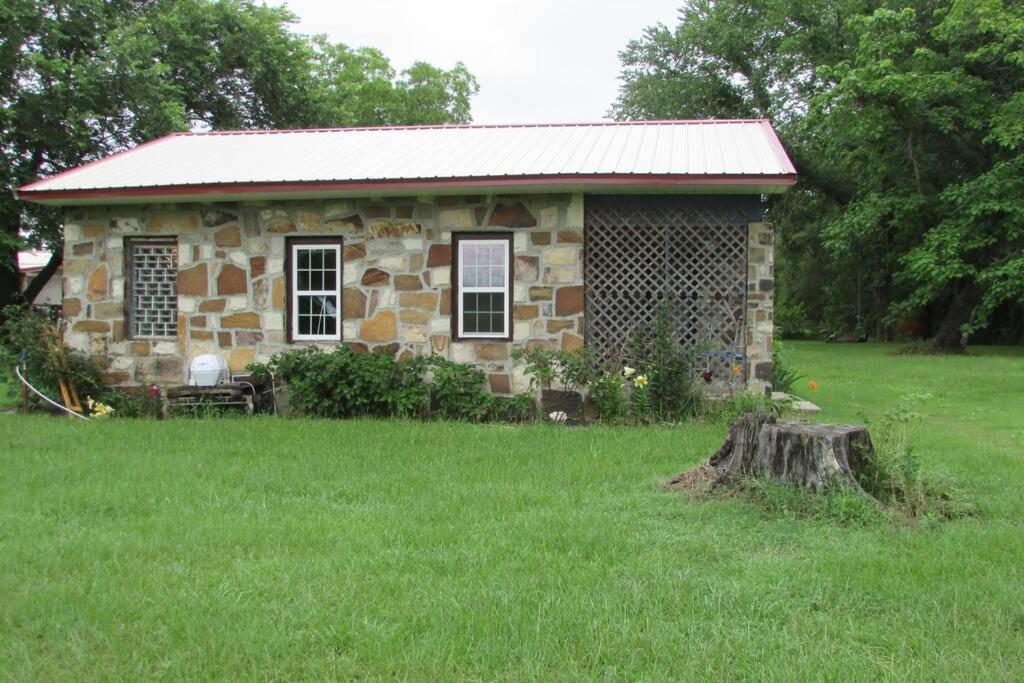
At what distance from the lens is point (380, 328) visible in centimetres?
1037

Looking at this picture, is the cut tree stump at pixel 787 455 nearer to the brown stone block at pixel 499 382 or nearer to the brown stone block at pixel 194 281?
the brown stone block at pixel 499 382

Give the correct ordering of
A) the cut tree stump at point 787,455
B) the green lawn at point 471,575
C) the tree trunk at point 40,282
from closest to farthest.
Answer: the green lawn at point 471,575 → the cut tree stump at point 787,455 → the tree trunk at point 40,282

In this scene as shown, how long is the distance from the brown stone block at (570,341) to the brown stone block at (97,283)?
5.60 metres

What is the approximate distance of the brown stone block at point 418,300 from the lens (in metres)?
10.2

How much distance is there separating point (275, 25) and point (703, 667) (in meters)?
25.1

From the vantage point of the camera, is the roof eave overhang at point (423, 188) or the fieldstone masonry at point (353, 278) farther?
the fieldstone masonry at point (353, 278)

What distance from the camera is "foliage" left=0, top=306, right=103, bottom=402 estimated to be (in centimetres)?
1034

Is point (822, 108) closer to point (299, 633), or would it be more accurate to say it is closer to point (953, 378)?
point (953, 378)

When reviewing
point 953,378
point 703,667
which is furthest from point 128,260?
point 953,378

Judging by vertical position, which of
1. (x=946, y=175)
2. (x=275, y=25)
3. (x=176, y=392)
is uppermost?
(x=275, y=25)

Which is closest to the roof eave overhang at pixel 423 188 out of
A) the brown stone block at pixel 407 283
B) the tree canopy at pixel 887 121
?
the brown stone block at pixel 407 283

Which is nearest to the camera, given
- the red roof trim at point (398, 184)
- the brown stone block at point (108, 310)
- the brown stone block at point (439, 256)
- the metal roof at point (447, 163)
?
the red roof trim at point (398, 184)

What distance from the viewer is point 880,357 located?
22.0 meters

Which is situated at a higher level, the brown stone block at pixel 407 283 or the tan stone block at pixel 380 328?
the brown stone block at pixel 407 283
